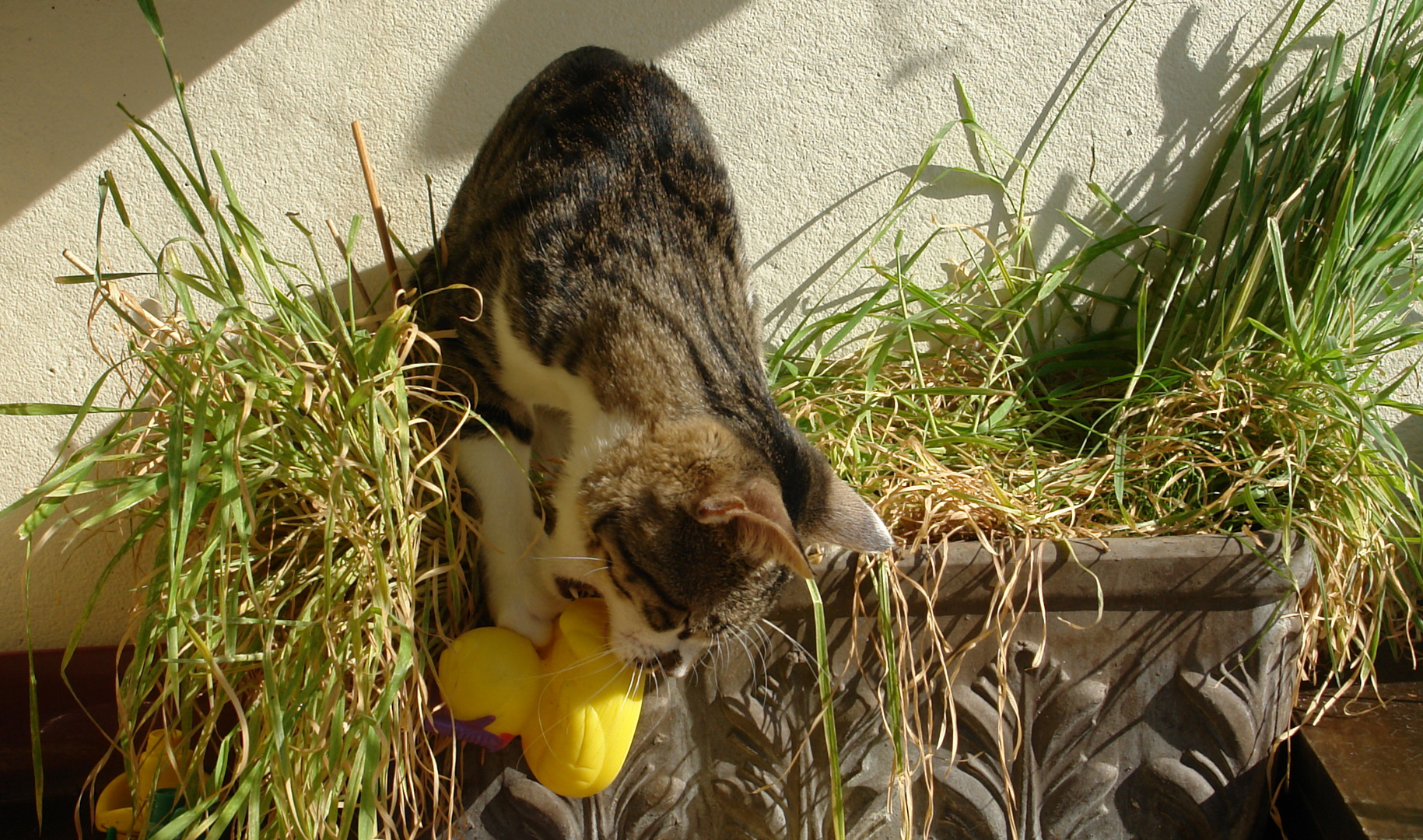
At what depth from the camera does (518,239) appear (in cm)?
175

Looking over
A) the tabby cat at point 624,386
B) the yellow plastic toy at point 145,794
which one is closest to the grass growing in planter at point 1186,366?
the tabby cat at point 624,386

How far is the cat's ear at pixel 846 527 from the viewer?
1453 mm

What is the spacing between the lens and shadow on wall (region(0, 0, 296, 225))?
2.13 m

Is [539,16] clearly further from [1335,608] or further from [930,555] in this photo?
[1335,608]

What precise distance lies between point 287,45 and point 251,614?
1512 millimetres

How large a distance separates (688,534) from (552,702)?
39 centimetres

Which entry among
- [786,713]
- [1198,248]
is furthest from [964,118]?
[786,713]

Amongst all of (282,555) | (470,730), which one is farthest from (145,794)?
(470,730)

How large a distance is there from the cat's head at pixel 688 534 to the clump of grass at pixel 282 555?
12.8 inches

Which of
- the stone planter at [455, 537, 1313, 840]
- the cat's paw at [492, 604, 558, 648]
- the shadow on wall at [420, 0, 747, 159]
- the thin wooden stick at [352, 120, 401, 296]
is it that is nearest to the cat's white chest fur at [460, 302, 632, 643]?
the cat's paw at [492, 604, 558, 648]

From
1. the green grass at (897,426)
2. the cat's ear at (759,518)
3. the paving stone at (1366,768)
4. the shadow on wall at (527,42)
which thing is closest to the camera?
the cat's ear at (759,518)

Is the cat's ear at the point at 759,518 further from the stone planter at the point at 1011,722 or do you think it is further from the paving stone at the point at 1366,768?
the paving stone at the point at 1366,768

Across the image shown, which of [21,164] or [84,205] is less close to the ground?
[21,164]

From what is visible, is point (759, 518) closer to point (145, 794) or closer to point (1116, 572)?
point (1116, 572)
